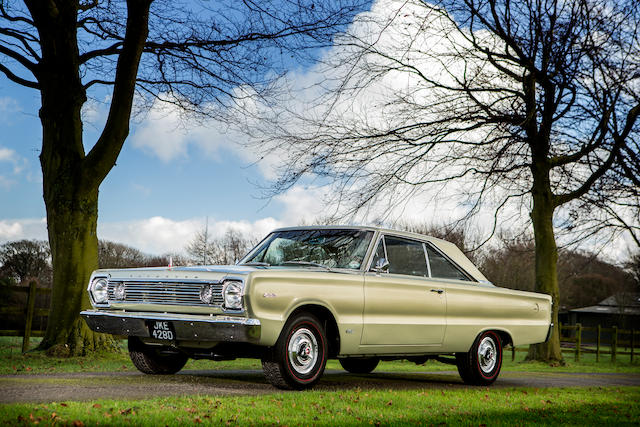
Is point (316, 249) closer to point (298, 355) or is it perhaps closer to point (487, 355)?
point (298, 355)

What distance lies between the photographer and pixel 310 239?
9.08 m

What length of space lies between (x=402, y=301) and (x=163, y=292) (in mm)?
2896

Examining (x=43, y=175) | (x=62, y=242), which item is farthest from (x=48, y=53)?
(x=62, y=242)

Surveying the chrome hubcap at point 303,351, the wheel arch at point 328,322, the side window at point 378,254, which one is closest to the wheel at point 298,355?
the chrome hubcap at point 303,351

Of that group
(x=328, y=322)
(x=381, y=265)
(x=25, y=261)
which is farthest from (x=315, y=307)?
(x=25, y=261)

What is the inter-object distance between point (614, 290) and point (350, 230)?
8907 cm

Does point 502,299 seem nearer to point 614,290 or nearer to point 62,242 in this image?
point 62,242

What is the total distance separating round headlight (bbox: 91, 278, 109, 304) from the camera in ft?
27.6

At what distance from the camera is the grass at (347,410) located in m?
5.63

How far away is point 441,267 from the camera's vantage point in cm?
987

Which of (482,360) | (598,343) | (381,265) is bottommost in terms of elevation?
(598,343)

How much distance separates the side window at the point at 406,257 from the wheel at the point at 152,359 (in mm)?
2827

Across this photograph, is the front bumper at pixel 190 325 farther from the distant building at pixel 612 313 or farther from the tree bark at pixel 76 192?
the distant building at pixel 612 313

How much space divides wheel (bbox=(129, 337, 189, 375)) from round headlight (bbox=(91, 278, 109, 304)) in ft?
2.05
